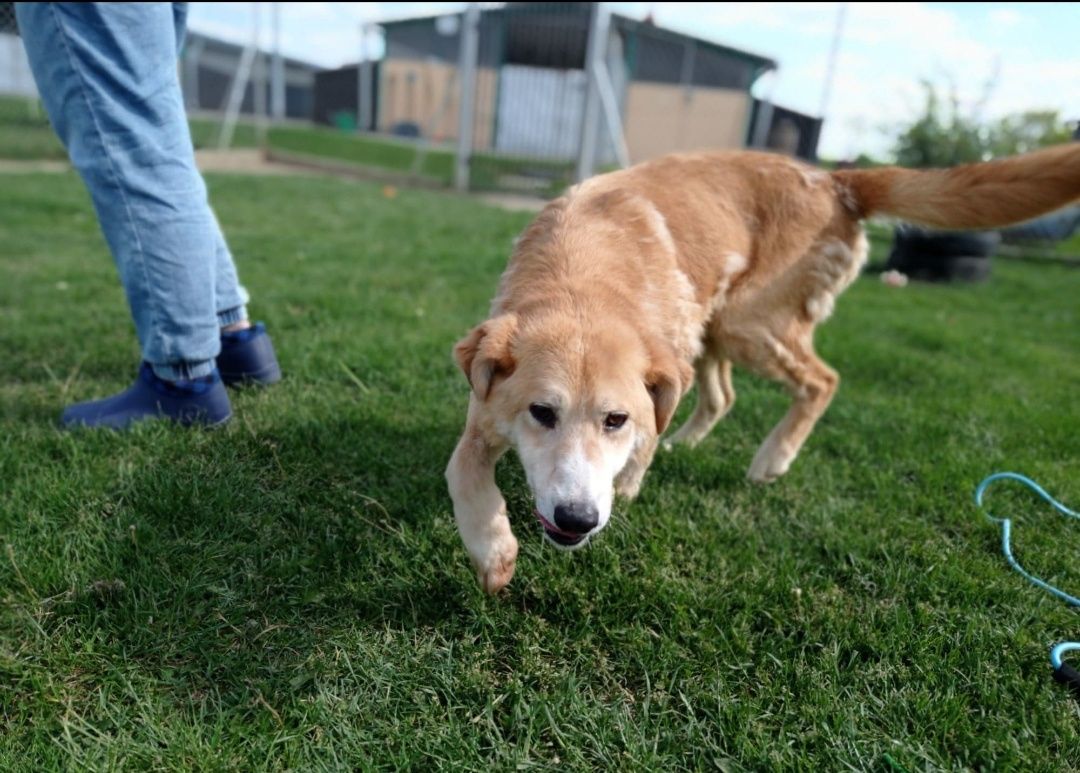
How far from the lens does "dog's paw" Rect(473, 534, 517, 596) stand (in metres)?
2.21

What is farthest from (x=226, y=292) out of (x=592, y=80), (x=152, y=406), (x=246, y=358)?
(x=592, y=80)

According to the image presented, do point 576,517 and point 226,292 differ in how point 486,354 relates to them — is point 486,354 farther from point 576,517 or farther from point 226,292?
point 226,292

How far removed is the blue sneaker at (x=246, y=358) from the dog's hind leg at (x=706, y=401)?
1.96 meters

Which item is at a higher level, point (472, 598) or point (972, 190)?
point (972, 190)

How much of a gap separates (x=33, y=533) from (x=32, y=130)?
15.0 metres

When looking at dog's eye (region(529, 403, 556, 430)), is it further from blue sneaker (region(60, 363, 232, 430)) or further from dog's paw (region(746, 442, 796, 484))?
blue sneaker (region(60, 363, 232, 430))

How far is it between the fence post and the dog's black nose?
12445mm

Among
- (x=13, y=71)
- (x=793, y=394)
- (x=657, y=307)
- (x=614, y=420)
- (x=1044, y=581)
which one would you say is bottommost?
(x=1044, y=581)

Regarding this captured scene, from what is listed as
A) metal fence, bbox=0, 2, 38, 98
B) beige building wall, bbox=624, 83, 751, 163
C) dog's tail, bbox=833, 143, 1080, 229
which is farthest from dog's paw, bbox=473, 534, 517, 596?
beige building wall, bbox=624, 83, 751, 163

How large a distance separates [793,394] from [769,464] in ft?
1.34

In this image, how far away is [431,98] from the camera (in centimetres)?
2436

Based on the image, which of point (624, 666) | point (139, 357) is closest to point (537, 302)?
point (624, 666)

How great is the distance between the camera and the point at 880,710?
1926mm

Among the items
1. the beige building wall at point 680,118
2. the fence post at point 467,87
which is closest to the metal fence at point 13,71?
the fence post at point 467,87
